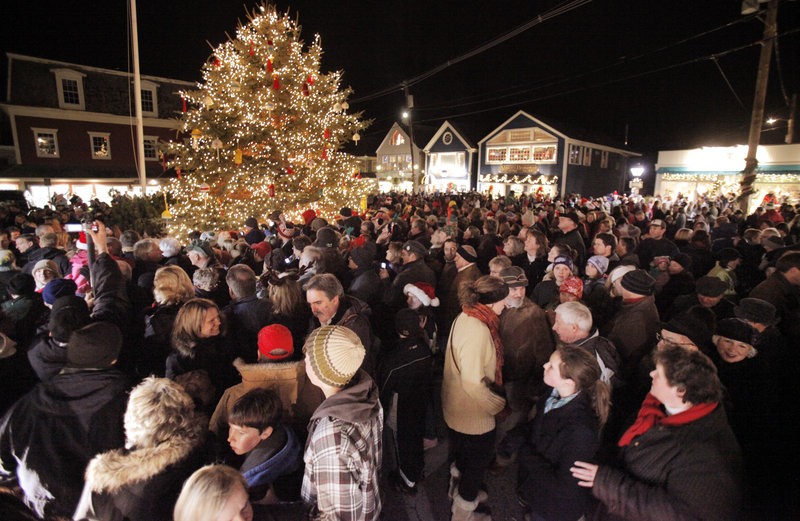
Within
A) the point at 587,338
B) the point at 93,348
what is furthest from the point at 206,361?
the point at 587,338

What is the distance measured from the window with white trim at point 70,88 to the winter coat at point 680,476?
3247 centimetres

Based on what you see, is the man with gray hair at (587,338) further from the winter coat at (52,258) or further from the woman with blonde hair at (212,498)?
the winter coat at (52,258)

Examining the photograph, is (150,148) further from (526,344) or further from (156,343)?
(526,344)

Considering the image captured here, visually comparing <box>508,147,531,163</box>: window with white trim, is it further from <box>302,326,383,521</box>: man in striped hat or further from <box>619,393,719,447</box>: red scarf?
<box>302,326,383,521</box>: man in striped hat

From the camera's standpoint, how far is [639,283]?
388 centimetres

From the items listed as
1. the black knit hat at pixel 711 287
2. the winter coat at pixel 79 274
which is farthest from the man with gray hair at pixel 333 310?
the black knit hat at pixel 711 287

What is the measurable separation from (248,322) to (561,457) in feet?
10.1

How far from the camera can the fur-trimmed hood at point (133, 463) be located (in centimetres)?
188

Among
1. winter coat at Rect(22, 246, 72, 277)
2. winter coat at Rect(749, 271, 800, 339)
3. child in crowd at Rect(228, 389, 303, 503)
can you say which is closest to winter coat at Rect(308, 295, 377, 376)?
child in crowd at Rect(228, 389, 303, 503)

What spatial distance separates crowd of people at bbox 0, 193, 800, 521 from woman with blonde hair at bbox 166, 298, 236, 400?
0.02 m

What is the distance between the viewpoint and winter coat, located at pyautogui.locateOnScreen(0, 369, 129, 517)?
2.31m

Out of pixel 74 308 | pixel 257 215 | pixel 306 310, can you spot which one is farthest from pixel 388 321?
pixel 257 215

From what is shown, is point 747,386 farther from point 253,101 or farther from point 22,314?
point 253,101

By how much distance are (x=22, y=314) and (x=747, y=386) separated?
21.9 ft
